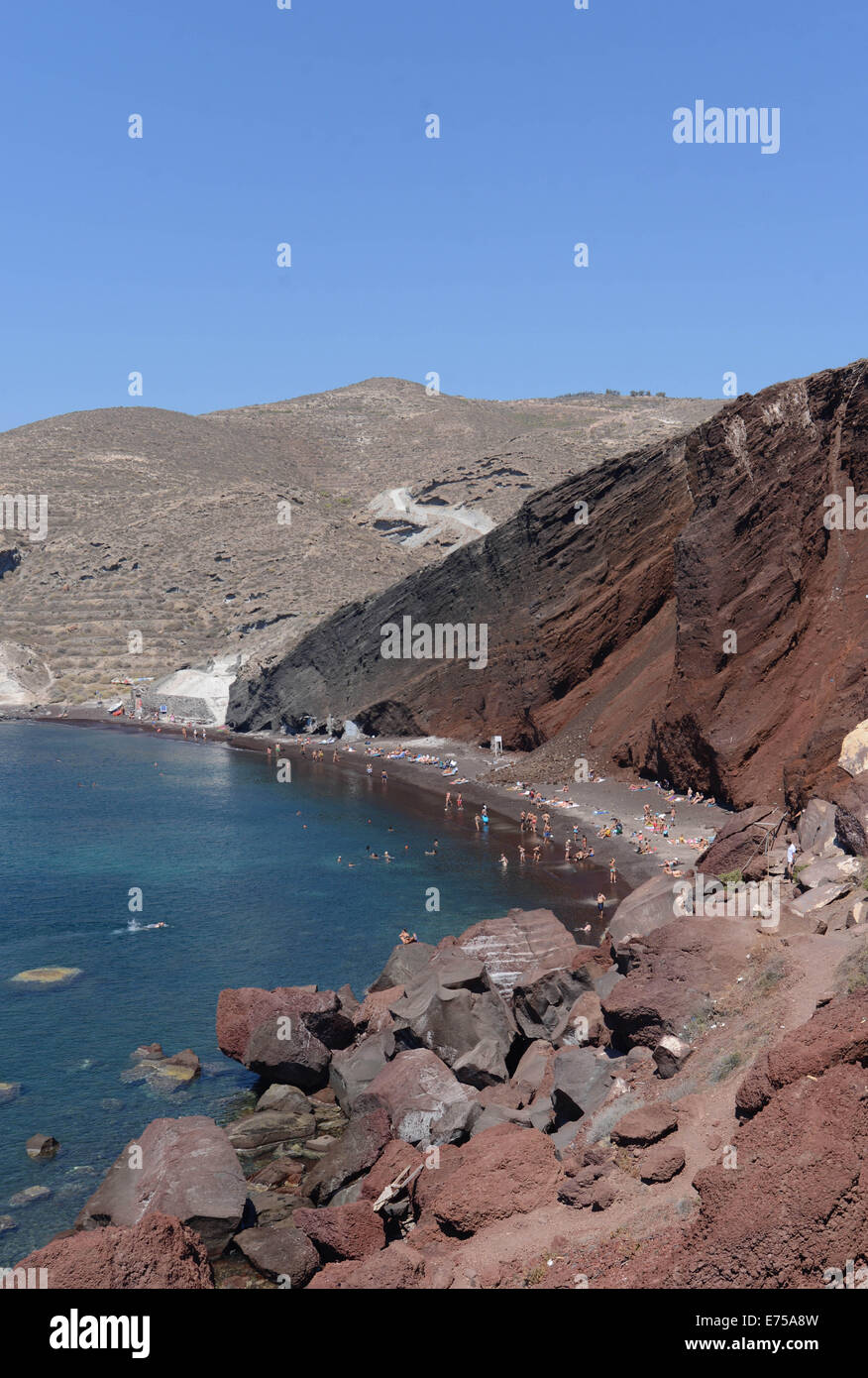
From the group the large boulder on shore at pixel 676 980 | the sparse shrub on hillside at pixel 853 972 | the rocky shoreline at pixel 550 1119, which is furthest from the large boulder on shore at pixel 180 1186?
the sparse shrub on hillside at pixel 853 972

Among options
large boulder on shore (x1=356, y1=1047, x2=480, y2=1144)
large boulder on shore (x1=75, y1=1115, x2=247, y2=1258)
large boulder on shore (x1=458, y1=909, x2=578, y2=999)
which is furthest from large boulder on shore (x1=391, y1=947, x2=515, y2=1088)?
large boulder on shore (x1=75, y1=1115, x2=247, y2=1258)

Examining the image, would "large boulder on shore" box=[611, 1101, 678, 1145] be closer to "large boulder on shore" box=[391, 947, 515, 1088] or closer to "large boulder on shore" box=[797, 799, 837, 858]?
"large boulder on shore" box=[391, 947, 515, 1088]

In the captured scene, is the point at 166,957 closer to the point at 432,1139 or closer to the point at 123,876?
the point at 123,876

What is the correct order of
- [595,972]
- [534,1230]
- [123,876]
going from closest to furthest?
[534,1230], [595,972], [123,876]

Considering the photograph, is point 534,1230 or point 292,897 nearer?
point 534,1230

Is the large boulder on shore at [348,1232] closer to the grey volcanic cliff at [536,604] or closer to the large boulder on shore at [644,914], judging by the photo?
the large boulder on shore at [644,914]
